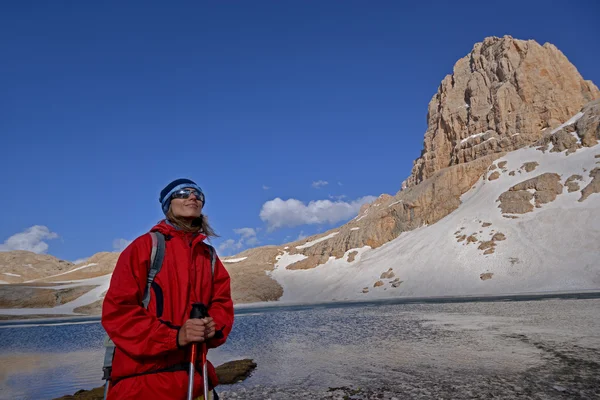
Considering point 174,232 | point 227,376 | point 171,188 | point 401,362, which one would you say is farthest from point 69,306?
point 174,232

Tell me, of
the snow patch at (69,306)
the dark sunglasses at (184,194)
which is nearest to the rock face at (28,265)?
the snow patch at (69,306)

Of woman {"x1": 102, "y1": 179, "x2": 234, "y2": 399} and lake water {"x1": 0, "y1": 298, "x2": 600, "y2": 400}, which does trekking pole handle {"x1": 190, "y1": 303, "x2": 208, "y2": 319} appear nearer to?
woman {"x1": 102, "y1": 179, "x2": 234, "y2": 399}

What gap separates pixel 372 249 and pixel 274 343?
78.0m

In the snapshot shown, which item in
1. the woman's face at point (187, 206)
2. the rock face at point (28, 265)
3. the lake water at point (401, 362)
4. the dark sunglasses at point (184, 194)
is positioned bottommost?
the lake water at point (401, 362)

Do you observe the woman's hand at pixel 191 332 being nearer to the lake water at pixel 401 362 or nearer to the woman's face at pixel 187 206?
the woman's face at pixel 187 206

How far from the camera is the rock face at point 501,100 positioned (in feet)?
327

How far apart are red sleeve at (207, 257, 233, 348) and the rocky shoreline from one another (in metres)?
7.99

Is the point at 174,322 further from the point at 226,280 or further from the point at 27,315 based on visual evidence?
the point at 27,315

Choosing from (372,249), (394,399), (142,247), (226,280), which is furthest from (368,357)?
(372,249)

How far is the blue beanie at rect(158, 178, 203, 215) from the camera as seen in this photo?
13.7 ft

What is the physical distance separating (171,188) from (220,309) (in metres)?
1.31

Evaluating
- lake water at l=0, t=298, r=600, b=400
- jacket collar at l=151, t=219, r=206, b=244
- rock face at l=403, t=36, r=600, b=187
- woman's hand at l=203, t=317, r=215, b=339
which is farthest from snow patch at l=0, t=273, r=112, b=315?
rock face at l=403, t=36, r=600, b=187

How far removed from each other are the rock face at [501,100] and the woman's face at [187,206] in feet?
355

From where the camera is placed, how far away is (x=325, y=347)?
1747cm
